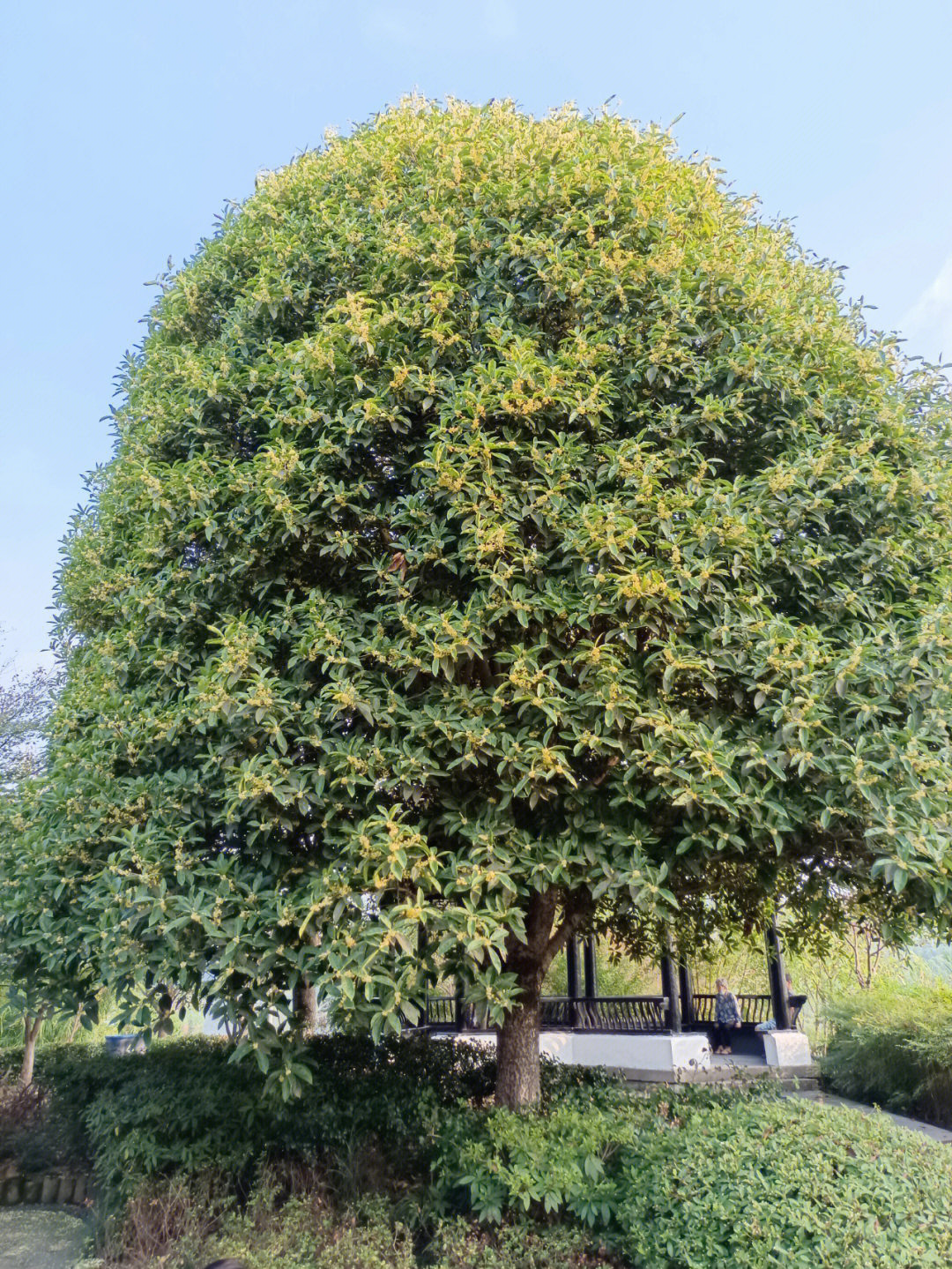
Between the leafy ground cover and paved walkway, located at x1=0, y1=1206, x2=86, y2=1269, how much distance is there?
422mm

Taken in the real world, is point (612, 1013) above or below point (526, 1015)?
below

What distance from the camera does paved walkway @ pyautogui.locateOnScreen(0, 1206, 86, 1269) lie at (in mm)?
5895

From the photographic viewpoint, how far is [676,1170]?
391 cm

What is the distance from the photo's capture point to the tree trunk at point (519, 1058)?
541 centimetres

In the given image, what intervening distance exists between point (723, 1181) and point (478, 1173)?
1.38 m

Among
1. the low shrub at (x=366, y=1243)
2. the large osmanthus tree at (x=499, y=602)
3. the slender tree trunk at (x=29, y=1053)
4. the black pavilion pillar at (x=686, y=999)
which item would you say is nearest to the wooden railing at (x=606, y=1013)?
the black pavilion pillar at (x=686, y=999)

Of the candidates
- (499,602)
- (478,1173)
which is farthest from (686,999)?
(499,602)

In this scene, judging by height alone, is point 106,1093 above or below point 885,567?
below

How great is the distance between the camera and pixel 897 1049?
9953 mm

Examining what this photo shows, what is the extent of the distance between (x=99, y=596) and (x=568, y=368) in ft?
10.8

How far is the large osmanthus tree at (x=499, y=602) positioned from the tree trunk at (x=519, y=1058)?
0.10 ft

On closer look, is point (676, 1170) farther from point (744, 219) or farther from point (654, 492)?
point (744, 219)

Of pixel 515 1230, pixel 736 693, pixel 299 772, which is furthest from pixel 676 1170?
pixel 299 772

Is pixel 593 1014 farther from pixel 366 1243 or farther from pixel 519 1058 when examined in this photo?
pixel 366 1243
